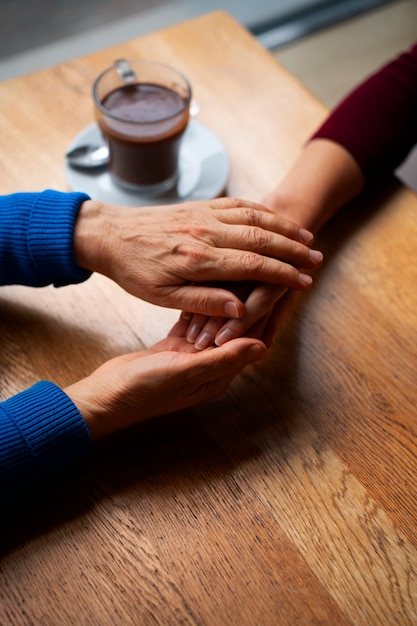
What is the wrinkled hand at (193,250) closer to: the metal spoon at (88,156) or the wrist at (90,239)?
the wrist at (90,239)

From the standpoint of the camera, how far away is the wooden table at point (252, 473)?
Answer: 64cm

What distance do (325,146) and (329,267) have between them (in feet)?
0.73

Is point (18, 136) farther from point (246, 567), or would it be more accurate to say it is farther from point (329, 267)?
point (246, 567)

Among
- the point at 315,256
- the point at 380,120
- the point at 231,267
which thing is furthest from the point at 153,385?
the point at 380,120

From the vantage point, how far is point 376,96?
106 centimetres

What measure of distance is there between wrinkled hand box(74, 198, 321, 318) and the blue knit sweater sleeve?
0.09 feet

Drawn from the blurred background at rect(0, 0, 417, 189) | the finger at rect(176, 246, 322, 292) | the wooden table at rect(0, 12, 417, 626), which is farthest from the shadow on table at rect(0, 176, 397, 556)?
the blurred background at rect(0, 0, 417, 189)

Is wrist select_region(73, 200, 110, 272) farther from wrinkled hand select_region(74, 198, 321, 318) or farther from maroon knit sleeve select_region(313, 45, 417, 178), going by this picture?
maroon knit sleeve select_region(313, 45, 417, 178)

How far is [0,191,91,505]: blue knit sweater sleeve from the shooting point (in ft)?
2.25

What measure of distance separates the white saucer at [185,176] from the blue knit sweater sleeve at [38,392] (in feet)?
0.39

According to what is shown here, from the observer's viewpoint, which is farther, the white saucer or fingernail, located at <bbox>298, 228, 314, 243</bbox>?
the white saucer

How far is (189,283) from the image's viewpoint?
0.84 meters

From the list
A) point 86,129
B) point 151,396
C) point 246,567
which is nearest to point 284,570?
point 246,567

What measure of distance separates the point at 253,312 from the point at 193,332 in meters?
0.08
